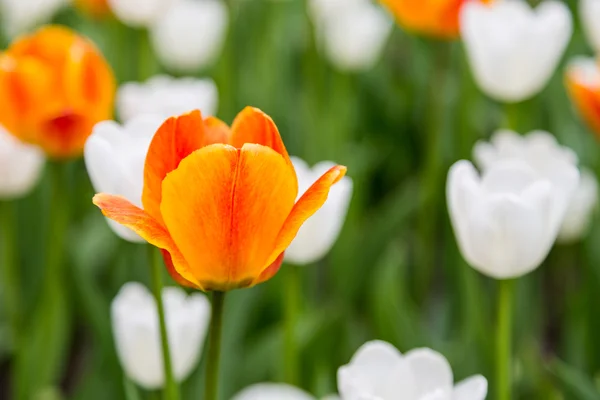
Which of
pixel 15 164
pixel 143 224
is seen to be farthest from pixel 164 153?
pixel 15 164

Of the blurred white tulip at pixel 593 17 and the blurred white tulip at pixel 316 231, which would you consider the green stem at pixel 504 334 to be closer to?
the blurred white tulip at pixel 316 231

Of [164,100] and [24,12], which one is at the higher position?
[164,100]

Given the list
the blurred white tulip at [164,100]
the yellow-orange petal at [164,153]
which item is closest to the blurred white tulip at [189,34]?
the blurred white tulip at [164,100]

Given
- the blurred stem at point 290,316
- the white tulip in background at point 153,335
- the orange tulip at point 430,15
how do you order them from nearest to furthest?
the white tulip in background at point 153,335 < the blurred stem at point 290,316 < the orange tulip at point 430,15

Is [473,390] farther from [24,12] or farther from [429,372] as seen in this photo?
[24,12]

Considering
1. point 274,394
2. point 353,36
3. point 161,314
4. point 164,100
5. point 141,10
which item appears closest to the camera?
point 161,314

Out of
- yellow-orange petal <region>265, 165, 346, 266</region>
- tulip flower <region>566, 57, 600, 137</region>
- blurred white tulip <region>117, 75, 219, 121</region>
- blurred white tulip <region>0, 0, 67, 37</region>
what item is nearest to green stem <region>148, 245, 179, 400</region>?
yellow-orange petal <region>265, 165, 346, 266</region>
